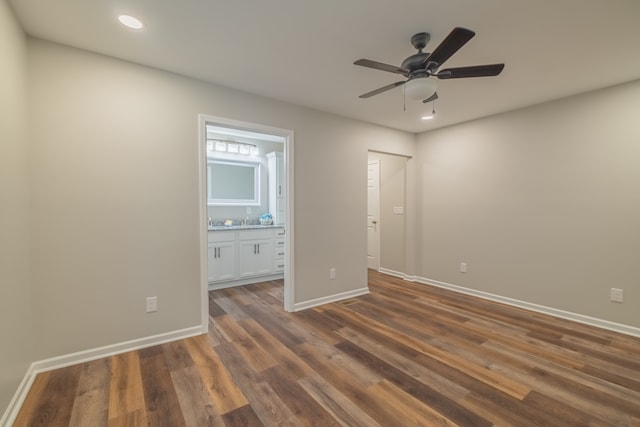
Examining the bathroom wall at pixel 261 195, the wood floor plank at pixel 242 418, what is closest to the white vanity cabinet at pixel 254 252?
the bathroom wall at pixel 261 195

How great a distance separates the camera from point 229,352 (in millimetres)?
2412

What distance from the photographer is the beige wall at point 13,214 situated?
62.8 inches

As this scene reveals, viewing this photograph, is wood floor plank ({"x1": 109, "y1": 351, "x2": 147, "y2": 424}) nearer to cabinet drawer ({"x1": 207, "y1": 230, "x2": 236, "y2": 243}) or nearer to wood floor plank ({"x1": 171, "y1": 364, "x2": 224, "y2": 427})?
wood floor plank ({"x1": 171, "y1": 364, "x2": 224, "y2": 427})

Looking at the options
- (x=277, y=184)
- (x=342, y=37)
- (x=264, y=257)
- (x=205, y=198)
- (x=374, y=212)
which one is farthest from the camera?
(x=374, y=212)

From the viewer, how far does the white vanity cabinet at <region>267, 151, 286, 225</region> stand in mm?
5047

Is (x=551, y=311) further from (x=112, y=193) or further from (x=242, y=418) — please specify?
(x=112, y=193)

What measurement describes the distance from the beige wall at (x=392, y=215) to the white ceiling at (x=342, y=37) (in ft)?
6.87

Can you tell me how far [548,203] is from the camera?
328cm

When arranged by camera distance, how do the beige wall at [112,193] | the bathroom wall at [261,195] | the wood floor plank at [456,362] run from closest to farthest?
the wood floor plank at [456,362]
the beige wall at [112,193]
the bathroom wall at [261,195]

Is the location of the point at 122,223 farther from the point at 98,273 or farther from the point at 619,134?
the point at 619,134

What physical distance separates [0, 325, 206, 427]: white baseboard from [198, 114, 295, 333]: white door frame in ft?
0.83

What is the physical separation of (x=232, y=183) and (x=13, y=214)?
3.25 m

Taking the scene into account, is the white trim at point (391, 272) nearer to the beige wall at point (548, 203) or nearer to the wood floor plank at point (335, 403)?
the beige wall at point (548, 203)

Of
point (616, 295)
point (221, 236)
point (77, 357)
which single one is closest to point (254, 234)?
point (221, 236)
